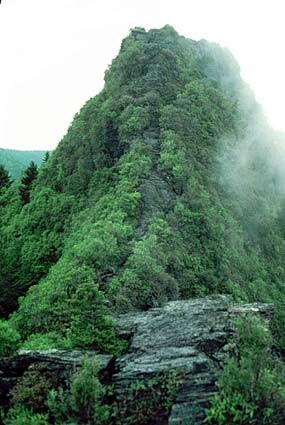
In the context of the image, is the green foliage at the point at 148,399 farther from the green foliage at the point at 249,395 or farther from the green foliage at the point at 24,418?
the green foliage at the point at 24,418

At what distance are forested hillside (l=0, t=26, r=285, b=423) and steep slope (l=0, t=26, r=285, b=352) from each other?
0.11 m

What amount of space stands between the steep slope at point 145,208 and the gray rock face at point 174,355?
6.68 feet

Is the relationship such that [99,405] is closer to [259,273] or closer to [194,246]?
[194,246]

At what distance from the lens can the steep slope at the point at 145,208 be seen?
33.2 m

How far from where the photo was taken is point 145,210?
42562 millimetres

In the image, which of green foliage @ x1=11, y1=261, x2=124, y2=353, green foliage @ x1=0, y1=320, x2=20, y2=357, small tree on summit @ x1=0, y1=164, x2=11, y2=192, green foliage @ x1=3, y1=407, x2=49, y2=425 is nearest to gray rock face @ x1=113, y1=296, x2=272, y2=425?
green foliage @ x1=11, y1=261, x2=124, y2=353

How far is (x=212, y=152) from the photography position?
55969mm

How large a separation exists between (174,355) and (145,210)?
21.2 m

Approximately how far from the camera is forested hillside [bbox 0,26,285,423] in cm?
3303

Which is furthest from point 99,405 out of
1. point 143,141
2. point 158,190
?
point 143,141

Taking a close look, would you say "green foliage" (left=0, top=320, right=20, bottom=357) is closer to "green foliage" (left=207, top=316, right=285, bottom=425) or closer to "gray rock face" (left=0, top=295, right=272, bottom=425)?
"gray rock face" (left=0, top=295, right=272, bottom=425)

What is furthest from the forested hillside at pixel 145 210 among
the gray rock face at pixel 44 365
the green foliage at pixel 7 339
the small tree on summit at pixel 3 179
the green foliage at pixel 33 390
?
the small tree on summit at pixel 3 179

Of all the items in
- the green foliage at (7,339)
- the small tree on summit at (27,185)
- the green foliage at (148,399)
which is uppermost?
the small tree on summit at (27,185)

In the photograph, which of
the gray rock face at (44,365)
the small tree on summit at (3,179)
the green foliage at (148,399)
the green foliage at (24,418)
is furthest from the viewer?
the small tree on summit at (3,179)
